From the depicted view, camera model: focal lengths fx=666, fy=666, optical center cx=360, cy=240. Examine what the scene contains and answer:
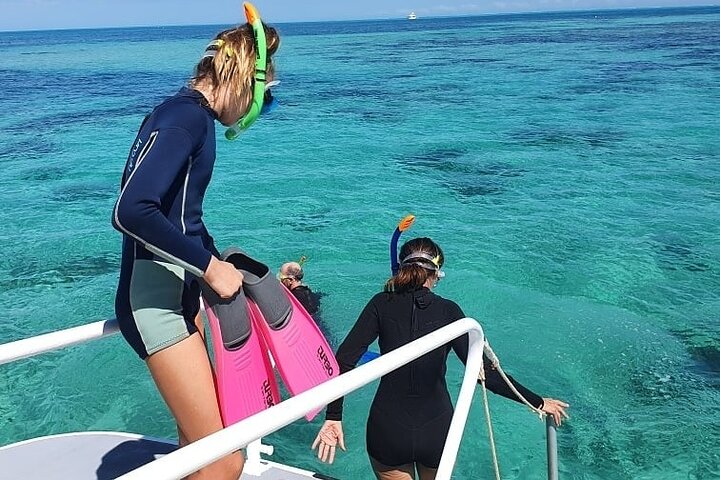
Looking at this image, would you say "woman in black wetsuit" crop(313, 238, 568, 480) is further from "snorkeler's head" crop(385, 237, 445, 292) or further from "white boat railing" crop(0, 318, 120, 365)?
"white boat railing" crop(0, 318, 120, 365)

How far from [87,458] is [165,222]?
168 cm

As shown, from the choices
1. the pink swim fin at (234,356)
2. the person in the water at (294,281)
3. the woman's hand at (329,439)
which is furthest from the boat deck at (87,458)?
the person in the water at (294,281)

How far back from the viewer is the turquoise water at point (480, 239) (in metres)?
5.81

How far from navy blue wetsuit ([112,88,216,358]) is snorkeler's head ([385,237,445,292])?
4.07 feet

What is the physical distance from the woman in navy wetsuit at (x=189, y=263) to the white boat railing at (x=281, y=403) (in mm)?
340

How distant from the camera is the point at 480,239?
33.4ft

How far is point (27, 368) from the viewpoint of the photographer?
679 cm

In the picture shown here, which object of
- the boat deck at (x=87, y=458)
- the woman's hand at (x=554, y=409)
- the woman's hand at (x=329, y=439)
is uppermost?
the woman's hand at (x=554, y=409)

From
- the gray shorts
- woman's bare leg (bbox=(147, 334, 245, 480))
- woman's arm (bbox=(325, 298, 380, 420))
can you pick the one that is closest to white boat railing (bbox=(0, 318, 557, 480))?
the gray shorts

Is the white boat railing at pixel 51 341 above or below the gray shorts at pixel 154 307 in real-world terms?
below

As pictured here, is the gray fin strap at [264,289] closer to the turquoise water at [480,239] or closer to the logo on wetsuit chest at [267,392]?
the logo on wetsuit chest at [267,392]

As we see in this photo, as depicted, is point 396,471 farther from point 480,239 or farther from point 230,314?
point 480,239

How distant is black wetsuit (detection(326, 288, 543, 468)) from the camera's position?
3.18 meters

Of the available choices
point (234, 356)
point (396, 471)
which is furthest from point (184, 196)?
point (396, 471)
